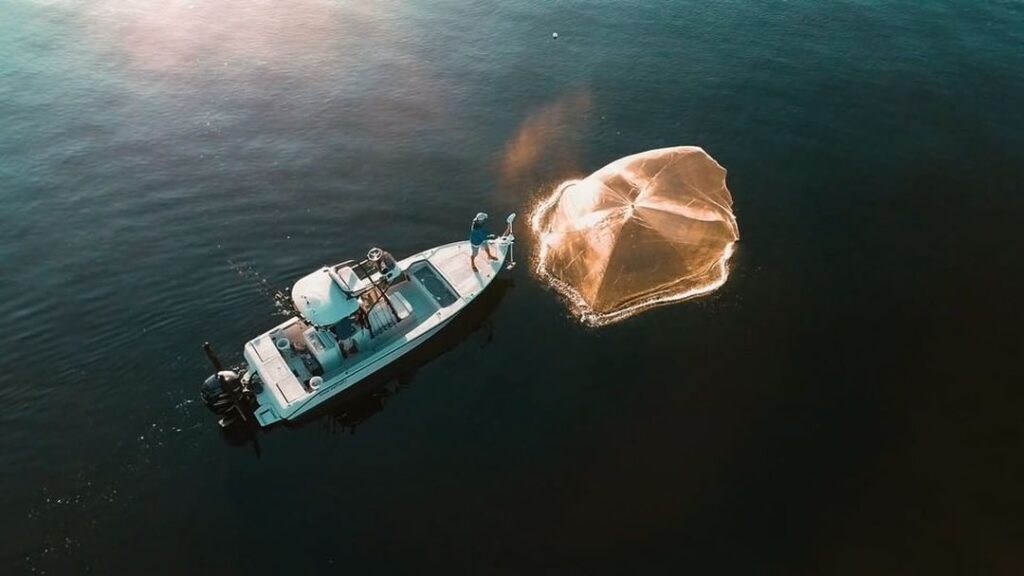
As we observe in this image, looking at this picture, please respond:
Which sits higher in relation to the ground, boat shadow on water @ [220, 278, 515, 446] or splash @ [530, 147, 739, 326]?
splash @ [530, 147, 739, 326]

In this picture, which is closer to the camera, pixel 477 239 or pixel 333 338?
pixel 333 338

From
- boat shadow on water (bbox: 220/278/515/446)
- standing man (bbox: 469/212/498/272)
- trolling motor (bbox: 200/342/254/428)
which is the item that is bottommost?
boat shadow on water (bbox: 220/278/515/446)

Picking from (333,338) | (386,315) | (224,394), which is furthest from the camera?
(386,315)

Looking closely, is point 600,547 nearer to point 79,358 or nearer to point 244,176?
point 79,358

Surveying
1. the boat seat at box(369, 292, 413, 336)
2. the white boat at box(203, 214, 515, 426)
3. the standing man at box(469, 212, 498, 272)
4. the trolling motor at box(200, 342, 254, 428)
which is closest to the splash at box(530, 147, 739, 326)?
the standing man at box(469, 212, 498, 272)

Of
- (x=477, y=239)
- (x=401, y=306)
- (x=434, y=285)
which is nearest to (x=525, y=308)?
(x=477, y=239)

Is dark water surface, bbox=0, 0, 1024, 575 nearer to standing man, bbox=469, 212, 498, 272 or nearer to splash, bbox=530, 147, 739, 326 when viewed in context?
splash, bbox=530, 147, 739, 326

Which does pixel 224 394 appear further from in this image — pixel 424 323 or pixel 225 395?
pixel 424 323
